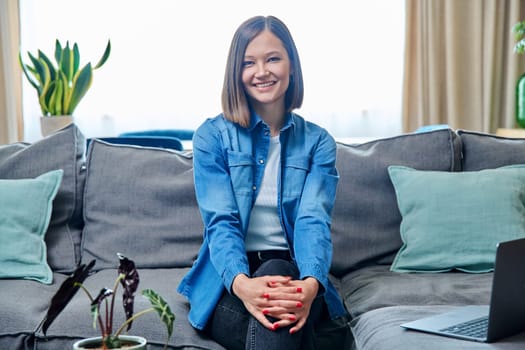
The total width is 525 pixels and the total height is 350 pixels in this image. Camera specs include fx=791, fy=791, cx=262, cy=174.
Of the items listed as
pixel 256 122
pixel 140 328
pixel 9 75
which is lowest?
pixel 140 328

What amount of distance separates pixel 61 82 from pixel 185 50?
1175mm

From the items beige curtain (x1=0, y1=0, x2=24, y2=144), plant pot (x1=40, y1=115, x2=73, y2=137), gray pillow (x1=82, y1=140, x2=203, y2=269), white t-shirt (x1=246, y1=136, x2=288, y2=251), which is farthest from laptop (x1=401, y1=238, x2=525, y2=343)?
beige curtain (x1=0, y1=0, x2=24, y2=144)

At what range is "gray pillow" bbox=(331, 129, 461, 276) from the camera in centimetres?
238

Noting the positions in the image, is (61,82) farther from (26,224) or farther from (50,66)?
(26,224)

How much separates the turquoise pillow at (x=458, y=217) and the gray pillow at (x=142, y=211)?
0.63 meters

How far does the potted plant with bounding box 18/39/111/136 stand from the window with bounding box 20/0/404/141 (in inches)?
37.1

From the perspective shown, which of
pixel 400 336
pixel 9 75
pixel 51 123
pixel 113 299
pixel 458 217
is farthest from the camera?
pixel 9 75

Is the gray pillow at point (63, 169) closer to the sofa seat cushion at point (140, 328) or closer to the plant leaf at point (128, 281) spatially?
the sofa seat cushion at point (140, 328)

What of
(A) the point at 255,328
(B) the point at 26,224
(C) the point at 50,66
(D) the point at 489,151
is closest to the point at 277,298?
(A) the point at 255,328

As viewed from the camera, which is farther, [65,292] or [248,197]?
[248,197]

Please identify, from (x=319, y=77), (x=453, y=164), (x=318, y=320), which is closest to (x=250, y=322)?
(x=318, y=320)

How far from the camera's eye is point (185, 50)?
4.35 metres

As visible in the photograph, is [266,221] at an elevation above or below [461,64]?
below

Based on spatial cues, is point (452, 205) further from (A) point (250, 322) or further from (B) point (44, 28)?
(B) point (44, 28)
